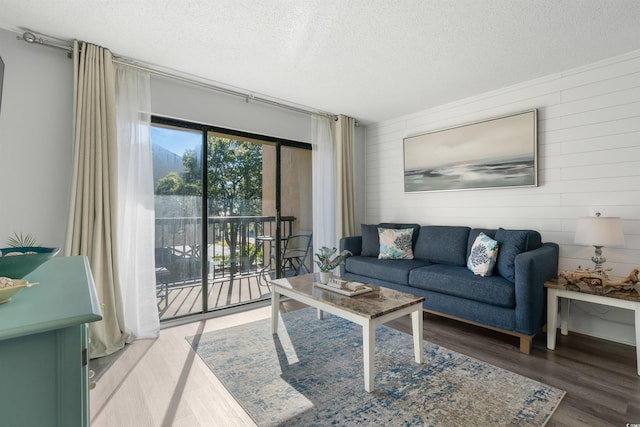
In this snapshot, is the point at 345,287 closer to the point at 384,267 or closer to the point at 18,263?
the point at 384,267

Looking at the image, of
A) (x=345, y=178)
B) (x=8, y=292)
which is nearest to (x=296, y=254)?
(x=345, y=178)

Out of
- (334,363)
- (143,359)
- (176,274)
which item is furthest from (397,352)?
(176,274)

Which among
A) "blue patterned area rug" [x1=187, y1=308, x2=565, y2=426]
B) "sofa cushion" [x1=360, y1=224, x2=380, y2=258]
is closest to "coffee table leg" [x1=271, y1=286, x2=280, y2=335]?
"blue patterned area rug" [x1=187, y1=308, x2=565, y2=426]

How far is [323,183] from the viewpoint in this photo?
167 inches

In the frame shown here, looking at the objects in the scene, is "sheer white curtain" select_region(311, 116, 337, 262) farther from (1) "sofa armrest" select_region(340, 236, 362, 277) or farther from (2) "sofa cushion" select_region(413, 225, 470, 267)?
(2) "sofa cushion" select_region(413, 225, 470, 267)

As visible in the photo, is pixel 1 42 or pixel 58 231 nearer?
pixel 1 42

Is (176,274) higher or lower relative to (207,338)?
higher

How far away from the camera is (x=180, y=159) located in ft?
10.6

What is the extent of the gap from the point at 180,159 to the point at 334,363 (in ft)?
8.07

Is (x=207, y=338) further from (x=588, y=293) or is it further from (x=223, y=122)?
(x=588, y=293)

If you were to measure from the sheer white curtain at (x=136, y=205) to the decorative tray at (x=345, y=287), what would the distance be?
1550 millimetres

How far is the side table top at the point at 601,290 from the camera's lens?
2.18 metres

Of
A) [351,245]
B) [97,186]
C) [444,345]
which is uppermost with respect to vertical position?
[97,186]

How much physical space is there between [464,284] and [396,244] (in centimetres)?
107
